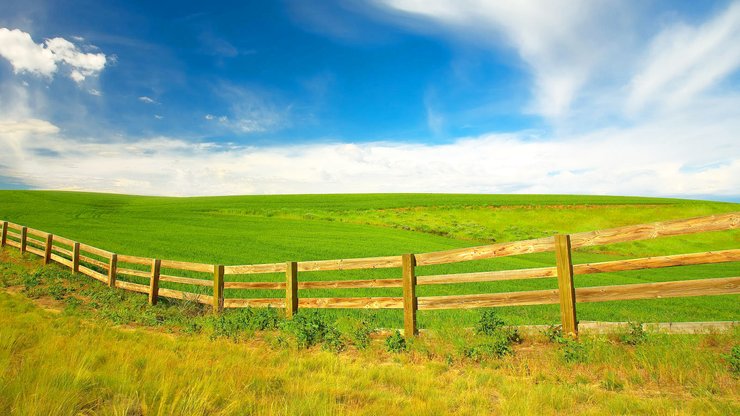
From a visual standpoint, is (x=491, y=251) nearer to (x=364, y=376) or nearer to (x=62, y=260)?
(x=364, y=376)

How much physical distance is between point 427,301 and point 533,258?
2590cm

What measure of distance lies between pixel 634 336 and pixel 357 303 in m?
4.84

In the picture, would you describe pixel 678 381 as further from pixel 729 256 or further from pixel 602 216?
pixel 602 216

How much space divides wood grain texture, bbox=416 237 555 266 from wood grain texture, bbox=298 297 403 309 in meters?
0.94

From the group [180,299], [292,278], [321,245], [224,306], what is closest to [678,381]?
[292,278]

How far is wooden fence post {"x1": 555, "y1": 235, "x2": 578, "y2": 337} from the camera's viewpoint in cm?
636

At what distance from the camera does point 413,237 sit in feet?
111

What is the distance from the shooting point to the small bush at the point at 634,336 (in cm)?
582

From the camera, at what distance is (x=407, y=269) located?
796cm

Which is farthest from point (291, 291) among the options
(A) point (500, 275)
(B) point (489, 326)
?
(A) point (500, 275)

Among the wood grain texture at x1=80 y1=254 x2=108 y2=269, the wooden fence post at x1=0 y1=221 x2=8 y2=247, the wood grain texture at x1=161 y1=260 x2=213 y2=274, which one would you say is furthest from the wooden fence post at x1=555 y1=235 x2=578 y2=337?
the wooden fence post at x1=0 y1=221 x2=8 y2=247

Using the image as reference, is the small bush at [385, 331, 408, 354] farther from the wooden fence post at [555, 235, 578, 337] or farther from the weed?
the weed

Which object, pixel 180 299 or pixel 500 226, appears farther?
pixel 500 226

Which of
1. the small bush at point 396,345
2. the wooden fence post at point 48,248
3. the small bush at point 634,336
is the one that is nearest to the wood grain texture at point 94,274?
the wooden fence post at point 48,248
